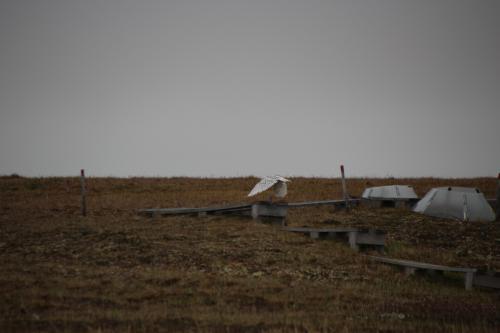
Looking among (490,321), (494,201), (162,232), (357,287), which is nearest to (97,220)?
(162,232)

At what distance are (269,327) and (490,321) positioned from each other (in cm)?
380

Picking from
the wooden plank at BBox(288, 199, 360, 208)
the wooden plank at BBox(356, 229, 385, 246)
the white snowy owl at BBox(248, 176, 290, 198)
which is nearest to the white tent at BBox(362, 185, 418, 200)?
the wooden plank at BBox(288, 199, 360, 208)

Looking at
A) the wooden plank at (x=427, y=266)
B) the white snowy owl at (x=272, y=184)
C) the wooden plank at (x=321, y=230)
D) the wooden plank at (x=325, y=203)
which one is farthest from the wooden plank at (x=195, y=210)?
the wooden plank at (x=427, y=266)

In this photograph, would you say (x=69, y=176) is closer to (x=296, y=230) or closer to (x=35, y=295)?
(x=296, y=230)

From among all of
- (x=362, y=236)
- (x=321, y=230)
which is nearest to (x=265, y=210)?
(x=321, y=230)

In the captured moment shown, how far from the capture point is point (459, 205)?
59.5 ft

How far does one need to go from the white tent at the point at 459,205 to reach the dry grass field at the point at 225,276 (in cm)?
82

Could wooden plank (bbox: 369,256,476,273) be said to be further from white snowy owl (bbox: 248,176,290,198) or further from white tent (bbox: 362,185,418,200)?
white tent (bbox: 362,185,418,200)

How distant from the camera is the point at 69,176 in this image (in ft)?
111

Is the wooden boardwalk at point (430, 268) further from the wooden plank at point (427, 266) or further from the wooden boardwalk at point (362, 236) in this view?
the wooden boardwalk at point (362, 236)

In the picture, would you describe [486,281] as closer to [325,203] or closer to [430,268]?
[430,268]

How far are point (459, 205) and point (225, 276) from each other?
469 inches

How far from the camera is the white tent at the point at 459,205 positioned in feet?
58.7

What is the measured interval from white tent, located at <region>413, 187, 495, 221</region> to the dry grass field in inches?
32.5
